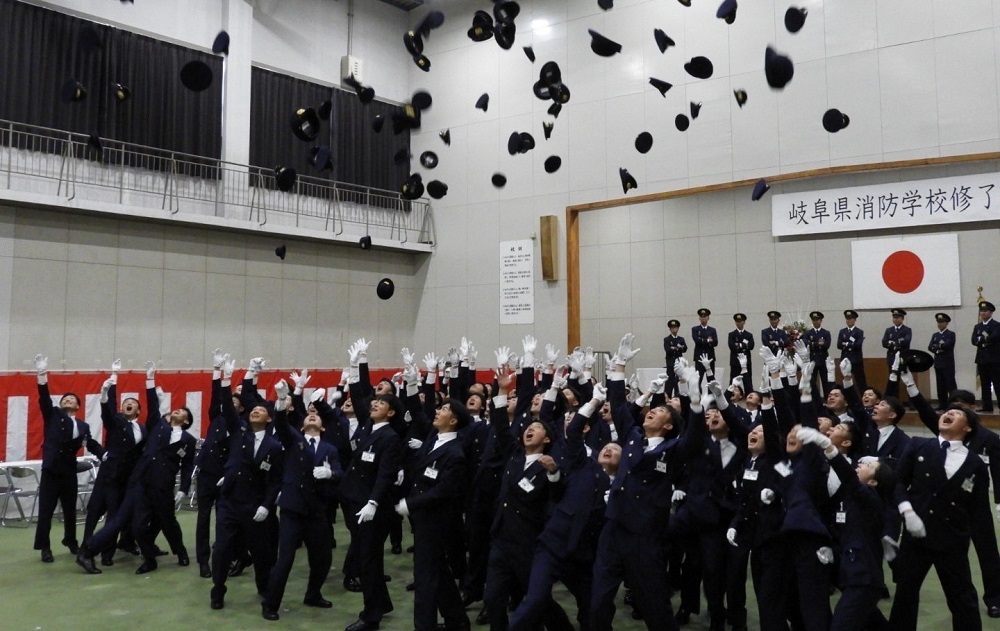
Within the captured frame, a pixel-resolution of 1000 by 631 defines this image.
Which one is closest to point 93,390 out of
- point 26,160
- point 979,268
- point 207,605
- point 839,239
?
point 26,160

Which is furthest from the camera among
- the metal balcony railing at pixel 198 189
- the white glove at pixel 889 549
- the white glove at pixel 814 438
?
the metal balcony railing at pixel 198 189

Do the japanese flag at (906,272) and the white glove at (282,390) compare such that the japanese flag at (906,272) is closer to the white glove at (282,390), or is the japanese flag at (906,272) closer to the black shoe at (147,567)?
the white glove at (282,390)

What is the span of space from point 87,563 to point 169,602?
1725 millimetres

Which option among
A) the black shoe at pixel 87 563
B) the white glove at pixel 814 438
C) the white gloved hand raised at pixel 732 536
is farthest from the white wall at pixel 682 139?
the black shoe at pixel 87 563

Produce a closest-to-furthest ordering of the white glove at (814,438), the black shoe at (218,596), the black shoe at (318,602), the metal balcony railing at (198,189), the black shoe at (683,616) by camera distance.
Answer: the white glove at (814,438), the black shoe at (683,616), the black shoe at (218,596), the black shoe at (318,602), the metal balcony railing at (198,189)

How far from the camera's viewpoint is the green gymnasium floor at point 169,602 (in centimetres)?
659

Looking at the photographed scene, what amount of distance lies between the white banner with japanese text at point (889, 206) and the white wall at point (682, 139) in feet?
0.88

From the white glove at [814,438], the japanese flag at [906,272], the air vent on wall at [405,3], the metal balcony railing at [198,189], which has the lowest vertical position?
the white glove at [814,438]

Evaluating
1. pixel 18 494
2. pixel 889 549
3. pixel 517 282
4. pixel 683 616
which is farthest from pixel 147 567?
pixel 517 282

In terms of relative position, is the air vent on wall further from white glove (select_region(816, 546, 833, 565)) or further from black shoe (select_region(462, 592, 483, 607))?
white glove (select_region(816, 546, 833, 565))

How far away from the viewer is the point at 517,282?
20.7m

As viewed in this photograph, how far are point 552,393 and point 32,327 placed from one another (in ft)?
43.6

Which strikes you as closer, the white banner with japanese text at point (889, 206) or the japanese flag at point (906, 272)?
the white banner with japanese text at point (889, 206)

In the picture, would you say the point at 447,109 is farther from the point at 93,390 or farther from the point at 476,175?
the point at 93,390
